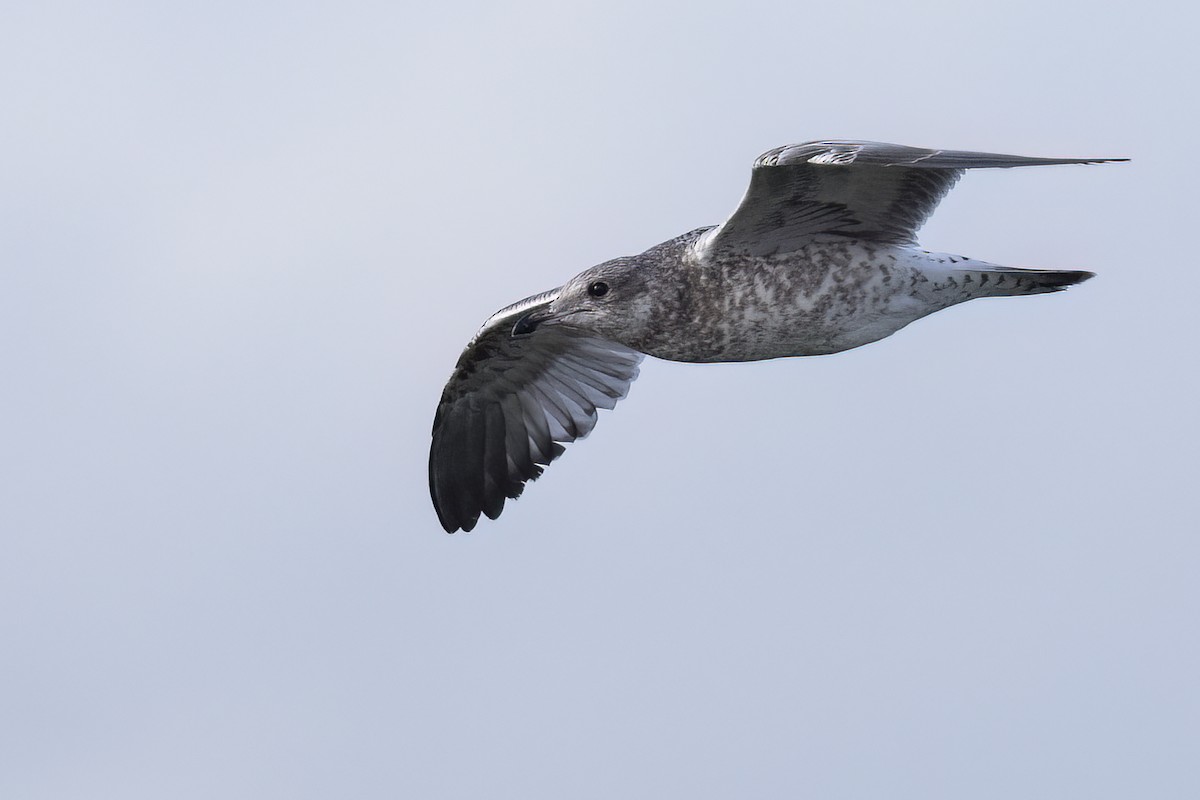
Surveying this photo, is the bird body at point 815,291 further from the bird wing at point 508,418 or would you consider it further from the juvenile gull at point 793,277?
the bird wing at point 508,418

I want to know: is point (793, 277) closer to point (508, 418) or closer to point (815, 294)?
point (815, 294)

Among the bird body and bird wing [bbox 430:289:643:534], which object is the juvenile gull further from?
bird wing [bbox 430:289:643:534]

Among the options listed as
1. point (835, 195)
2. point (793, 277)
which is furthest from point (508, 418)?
point (835, 195)

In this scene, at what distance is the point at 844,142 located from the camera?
9.77 m

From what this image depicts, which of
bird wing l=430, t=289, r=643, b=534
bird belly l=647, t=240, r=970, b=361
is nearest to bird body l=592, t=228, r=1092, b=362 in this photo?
bird belly l=647, t=240, r=970, b=361

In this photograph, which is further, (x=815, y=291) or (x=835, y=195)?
(x=815, y=291)

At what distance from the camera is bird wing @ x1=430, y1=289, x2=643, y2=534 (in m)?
13.2

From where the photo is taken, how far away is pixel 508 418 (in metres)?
13.4

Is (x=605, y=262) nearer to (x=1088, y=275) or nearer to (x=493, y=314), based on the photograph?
(x=493, y=314)

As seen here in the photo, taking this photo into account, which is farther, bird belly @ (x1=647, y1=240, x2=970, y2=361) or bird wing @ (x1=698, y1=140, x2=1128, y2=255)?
bird belly @ (x1=647, y1=240, x2=970, y2=361)

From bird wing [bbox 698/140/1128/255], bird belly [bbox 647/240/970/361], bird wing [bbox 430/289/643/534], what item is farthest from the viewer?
bird wing [bbox 430/289/643/534]

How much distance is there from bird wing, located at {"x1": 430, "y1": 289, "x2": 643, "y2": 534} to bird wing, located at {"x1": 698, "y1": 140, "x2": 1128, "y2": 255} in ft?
8.91

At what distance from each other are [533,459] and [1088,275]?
4762mm

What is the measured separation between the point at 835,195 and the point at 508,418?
4077 mm
